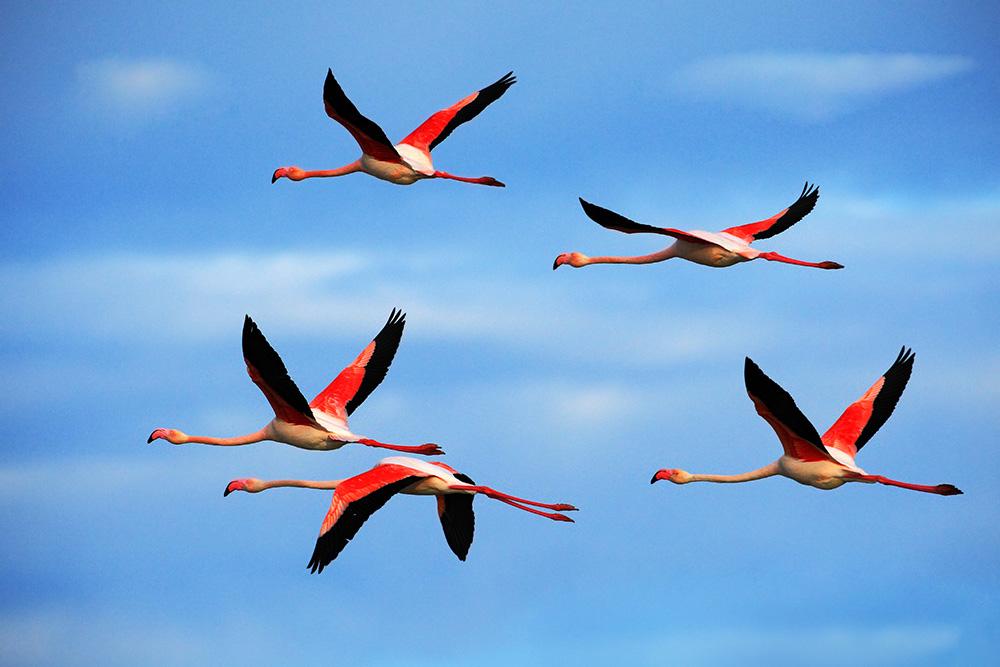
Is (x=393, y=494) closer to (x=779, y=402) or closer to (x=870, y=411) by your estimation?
(x=779, y=402)

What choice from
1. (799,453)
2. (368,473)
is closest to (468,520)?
(368,473)

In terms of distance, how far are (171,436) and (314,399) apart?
254 centimetres

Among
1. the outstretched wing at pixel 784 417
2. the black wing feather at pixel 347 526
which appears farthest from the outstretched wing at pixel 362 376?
the outstretched wing at pixel 784 417

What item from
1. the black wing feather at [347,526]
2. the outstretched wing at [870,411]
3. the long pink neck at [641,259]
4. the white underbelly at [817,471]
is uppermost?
the long pink neck at [641,259]

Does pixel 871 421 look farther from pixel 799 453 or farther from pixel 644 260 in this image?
pixel 644 260

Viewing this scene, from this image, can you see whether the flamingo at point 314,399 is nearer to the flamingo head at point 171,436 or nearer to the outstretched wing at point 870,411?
the flamingo head at point 171,436

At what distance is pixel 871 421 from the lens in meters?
34.2

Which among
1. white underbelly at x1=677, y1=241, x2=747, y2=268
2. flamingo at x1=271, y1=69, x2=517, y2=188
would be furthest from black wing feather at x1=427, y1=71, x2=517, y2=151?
white underbelly at x1=677, y1=241, x2=747, y2=268

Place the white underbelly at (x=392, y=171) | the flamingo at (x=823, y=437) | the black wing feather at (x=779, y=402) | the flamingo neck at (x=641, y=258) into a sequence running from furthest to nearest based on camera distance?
the white underbelly at (x=392, y=171), the flamingo neck at (x=641, y=258), the flamingo at (x=823, y=437), the black wing feather at (x=779, y=402)

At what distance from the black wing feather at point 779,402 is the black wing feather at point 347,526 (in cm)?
558

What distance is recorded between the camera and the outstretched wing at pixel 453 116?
3869 centimetres

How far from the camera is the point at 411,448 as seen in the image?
112 ft

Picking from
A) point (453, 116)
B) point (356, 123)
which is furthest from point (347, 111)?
point (453, 116)

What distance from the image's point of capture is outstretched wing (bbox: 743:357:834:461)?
2934 cm
